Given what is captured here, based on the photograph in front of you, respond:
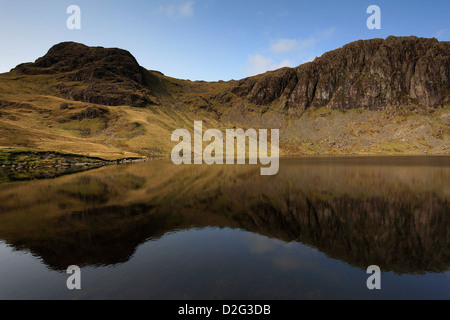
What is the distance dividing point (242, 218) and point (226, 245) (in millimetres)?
9371

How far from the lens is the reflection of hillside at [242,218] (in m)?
20.5

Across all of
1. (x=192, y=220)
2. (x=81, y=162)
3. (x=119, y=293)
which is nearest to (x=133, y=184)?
(x=192, y=220)

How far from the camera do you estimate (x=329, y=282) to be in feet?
51.9

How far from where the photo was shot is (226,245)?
22922mm

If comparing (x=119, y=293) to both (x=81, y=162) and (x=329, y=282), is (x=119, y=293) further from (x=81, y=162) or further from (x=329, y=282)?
(x=81, y=162)

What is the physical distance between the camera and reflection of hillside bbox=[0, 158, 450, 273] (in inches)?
808

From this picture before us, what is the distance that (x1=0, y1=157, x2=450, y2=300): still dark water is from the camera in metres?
15.1

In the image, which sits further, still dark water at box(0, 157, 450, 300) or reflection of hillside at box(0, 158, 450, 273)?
reflection of hillside at box(0, 158, 450, 273)

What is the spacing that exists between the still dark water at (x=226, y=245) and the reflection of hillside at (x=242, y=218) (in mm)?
151

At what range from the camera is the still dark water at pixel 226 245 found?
49.6 feet

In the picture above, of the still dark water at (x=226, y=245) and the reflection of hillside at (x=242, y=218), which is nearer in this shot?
the still dark water at (x=226, y=245)

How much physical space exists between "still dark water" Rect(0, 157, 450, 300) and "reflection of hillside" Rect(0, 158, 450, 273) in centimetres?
15
